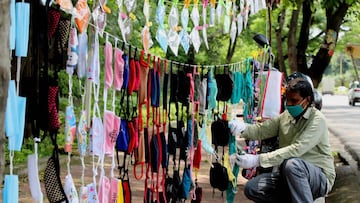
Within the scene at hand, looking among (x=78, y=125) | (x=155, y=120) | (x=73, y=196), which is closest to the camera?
(x=73, y=196)

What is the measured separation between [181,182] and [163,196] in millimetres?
291

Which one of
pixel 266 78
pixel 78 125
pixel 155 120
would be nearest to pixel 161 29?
pixel 155 120

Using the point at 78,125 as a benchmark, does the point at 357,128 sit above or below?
below

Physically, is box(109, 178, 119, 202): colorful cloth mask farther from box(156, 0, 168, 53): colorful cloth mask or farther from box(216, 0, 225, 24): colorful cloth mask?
box(216, 0, 225, 24): colorful cloth mask

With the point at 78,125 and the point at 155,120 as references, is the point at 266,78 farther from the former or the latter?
the point at 78,125

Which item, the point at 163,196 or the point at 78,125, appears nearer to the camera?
the point at 78,125

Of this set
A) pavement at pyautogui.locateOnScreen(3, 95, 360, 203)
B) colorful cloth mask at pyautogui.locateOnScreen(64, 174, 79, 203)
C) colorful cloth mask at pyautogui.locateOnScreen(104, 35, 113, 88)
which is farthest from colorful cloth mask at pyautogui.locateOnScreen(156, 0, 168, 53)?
pavement at pyautogui.locateOnScreen(3, 95, 360, 203)

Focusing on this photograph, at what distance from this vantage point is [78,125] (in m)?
3.67

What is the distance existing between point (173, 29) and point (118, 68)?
0.77 metres

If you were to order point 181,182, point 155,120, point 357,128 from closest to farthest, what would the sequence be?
point 155,120 → point 181,182 → point 357,128

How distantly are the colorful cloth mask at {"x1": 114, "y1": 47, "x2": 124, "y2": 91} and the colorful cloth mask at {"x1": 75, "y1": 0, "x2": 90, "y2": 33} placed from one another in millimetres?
631

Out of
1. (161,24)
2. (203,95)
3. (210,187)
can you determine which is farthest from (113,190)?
(210,187)

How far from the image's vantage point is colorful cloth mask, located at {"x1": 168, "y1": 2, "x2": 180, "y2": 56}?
4555 mm

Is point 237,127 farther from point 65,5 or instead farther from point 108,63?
point 65,5
